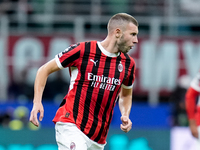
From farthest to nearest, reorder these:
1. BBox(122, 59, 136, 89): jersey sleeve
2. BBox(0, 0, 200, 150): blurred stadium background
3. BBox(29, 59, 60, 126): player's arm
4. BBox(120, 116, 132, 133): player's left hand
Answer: BBox(0, 0, 200, 150): blurred stadium background, BBox(122, 59, 136, 89): jersey sleeve, BBox(120, 116, 132, 133): player's left hand, BBox(29, 59, 60, 126): player's arm

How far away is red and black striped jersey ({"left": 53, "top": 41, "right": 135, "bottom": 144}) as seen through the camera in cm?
432

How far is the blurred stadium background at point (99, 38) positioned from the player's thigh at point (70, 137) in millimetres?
5966

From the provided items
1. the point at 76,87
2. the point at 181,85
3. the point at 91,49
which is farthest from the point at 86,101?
the point at 181,85

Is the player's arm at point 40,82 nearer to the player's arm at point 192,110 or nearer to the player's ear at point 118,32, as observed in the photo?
the player's ear at point 118,32

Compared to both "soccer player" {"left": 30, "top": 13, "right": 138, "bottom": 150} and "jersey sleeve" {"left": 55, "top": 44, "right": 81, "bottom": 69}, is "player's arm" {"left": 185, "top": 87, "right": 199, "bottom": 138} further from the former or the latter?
"jersey sleeve" {"left": 55, "top": 44, "right": 81, "bottom": 69}

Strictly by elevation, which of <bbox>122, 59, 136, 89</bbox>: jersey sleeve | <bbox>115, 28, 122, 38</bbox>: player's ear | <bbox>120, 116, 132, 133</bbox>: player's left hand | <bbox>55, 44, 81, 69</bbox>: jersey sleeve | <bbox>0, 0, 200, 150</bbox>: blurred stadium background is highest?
<bbox>115, 28, 122, 38</bbox>: player's ear

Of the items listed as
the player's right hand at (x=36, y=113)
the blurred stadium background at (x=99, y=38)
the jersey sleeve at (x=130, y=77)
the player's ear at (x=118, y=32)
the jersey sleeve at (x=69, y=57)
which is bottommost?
the blurred stadium background at (x=99, y=38)

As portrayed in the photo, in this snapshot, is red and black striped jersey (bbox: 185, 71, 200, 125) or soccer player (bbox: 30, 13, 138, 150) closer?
soccer player (bbox: 30, 13, 138, 150)

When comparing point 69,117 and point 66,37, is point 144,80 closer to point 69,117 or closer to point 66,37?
point 66,37

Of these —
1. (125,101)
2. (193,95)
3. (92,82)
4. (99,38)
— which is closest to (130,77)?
(125,101)

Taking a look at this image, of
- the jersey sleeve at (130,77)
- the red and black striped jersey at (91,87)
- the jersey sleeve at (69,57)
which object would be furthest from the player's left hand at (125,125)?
the jersey sleeve at (69,57)

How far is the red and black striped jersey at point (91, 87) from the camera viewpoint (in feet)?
14.2

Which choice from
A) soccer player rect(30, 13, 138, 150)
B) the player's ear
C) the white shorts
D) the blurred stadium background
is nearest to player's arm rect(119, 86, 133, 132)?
soccer player rect(30, 13, 138, 150)

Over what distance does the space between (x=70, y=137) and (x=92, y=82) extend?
1.92 ft
